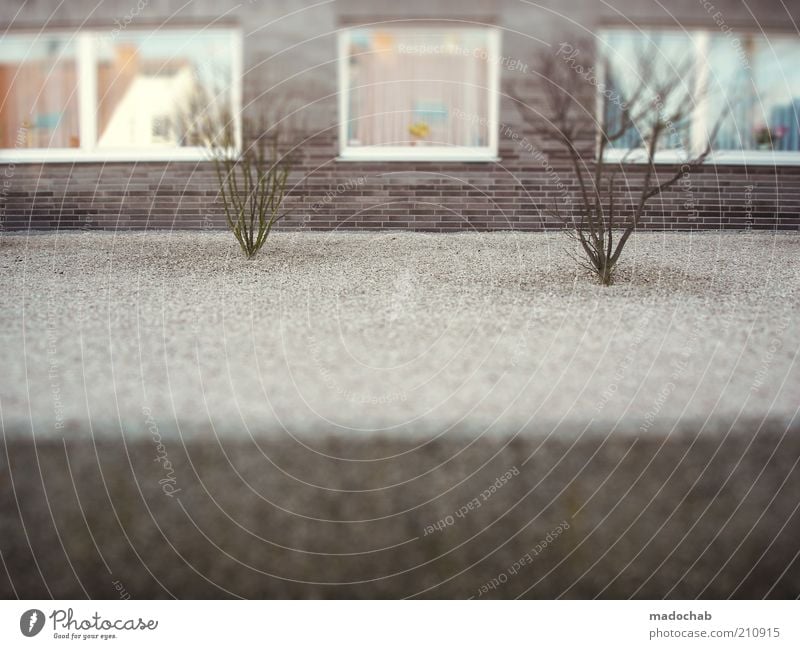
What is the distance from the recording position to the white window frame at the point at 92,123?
1.83 metres

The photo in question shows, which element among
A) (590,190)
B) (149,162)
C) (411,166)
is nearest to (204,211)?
(149,162)

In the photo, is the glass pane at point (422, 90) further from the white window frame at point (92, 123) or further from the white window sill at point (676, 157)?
the white window sill at point (676, 157)

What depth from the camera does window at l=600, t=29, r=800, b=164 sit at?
7.59ft

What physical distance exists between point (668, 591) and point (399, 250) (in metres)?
1.95

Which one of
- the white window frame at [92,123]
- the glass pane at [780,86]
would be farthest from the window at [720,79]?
the white window frame at [92,123]

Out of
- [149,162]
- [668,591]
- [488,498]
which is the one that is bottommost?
[668,591]

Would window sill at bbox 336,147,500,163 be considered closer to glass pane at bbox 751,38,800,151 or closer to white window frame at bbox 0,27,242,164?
white window frame at bbox 0,27,242,164

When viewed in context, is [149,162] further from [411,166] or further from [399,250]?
[411,166]

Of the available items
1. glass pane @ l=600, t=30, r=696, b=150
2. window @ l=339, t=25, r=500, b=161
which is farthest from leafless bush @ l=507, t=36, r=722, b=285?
window @ l=339, t=25, r=500, b=161

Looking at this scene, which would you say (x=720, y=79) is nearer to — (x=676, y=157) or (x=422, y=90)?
(x=676, y=157)

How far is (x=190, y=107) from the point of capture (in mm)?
2680

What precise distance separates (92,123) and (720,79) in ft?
8.82

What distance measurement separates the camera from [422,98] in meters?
3.87

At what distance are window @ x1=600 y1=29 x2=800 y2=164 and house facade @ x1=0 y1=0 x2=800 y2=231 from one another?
13 millimetres
